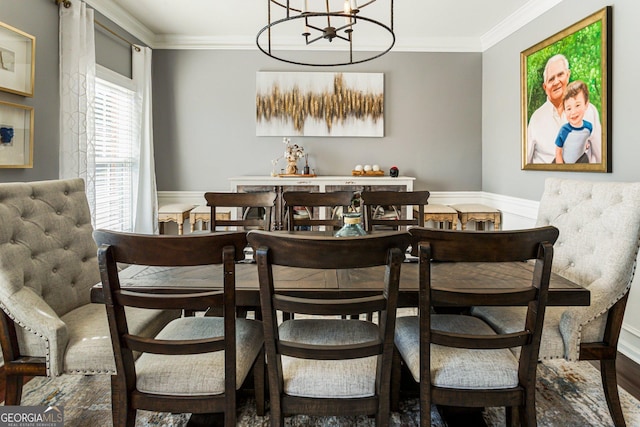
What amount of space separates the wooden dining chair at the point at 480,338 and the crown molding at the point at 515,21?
9.84 ft

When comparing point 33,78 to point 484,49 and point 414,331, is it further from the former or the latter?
point 484,49

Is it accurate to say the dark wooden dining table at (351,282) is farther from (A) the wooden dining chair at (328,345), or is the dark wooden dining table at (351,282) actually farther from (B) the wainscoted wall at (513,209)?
(B) the wainscoted wall at (513,209)

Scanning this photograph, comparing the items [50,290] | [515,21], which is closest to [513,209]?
[515,21]

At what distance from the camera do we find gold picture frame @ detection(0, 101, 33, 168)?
251cm

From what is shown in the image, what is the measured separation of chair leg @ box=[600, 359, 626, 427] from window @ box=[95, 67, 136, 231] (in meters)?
3.76

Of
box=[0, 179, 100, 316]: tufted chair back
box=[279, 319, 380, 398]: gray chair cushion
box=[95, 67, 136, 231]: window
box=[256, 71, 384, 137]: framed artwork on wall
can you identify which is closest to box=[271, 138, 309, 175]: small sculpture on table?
box=[256, 71, 384, 137]: framed artwork on wall

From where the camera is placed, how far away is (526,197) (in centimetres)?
388

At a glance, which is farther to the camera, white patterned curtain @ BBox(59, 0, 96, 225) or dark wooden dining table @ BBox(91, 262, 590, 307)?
white patterned curtain @ BBox(59, 0, 96, 225)

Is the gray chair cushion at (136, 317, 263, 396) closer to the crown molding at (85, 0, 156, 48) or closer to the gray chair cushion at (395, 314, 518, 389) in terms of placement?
the gray chair cushion at (395, 314, 518, 389)

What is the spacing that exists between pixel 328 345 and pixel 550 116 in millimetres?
3021

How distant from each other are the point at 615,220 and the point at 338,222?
160cm

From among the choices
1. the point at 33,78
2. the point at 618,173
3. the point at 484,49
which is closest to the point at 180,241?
the point at 33,78

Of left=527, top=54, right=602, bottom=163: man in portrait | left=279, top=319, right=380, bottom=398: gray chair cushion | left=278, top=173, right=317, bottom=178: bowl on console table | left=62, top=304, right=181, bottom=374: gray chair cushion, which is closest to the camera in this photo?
left=279, top=319, right=380, bottom=398: gray chair cushion

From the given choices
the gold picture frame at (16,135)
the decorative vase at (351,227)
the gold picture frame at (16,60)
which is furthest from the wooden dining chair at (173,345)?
the gold picture frame at (16,60)
